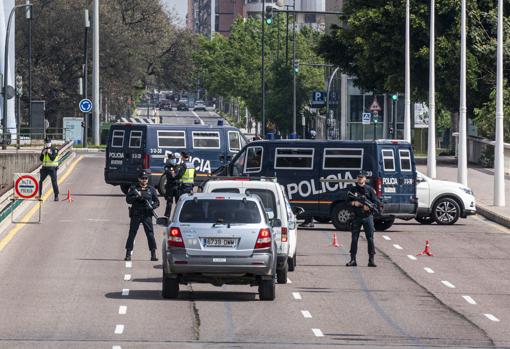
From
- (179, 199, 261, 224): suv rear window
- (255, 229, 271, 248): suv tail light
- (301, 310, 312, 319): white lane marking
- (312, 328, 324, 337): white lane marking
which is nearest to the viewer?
(312, 328, 324, 337): white lane marking

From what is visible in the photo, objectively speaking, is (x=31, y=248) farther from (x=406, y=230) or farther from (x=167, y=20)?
(x=167, y=20)

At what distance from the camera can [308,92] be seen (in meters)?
118

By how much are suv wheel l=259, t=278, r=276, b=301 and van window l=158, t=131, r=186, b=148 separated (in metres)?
23.9

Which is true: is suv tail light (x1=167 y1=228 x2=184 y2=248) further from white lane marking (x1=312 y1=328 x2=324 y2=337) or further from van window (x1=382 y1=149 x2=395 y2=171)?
van window (x1=382 y1=149 x2=395 y2=171)

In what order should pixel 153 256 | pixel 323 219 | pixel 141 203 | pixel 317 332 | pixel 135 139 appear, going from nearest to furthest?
pixel 317 332
pixel 141 203
pixel 153 256
pixel 323 219
pixel 135 139

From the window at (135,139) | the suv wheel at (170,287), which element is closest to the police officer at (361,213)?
the suv wheel at (170,287)

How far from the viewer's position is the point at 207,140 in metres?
47.2

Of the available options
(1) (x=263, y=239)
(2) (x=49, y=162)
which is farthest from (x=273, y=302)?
(2) (x=49, y=162)

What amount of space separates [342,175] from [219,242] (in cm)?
1449

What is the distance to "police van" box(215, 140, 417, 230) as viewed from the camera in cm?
3619

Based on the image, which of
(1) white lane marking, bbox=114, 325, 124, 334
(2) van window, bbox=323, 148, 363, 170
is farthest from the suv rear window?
(2) van window, bbox=323, 148, 363, 170

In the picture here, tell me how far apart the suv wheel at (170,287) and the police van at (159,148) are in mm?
23535

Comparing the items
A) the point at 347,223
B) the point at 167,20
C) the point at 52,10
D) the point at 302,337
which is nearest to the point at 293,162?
the point at 347,223

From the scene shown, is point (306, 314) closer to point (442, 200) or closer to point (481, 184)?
point (442, 200)
